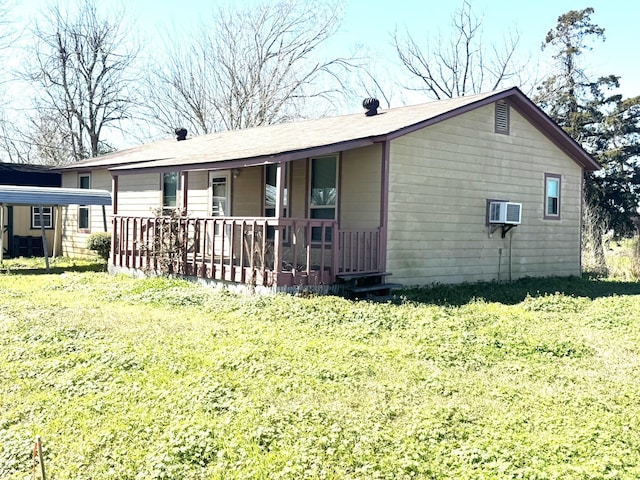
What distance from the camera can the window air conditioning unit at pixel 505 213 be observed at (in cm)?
1250

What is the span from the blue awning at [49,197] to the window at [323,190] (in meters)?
6.81

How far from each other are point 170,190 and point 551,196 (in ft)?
30.9

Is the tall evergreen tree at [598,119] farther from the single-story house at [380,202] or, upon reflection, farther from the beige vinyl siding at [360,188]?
the beige vinyl siding at [360,188]

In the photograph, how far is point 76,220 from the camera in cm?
1898

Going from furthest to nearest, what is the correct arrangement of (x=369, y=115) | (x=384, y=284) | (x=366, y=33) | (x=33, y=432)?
(x=366, y=33)
(x=369, y=115)
(x=384, y=284)
(x=33, y=432)

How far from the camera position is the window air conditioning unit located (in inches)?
492

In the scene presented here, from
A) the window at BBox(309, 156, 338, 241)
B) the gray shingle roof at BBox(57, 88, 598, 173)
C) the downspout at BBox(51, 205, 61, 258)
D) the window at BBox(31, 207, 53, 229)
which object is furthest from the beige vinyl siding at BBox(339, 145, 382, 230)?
the window at BBox(31, 207, 53, 229)

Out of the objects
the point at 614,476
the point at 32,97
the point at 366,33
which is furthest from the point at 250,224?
the point at 32,97

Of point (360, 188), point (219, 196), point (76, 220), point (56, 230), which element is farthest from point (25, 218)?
point (360, 188)

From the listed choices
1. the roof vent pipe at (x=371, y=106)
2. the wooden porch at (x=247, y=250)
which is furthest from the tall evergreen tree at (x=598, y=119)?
the wooden porch at (x=247, y=250)

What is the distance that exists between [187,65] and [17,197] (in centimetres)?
1747

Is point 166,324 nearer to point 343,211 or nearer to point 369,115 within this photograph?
point 343,211

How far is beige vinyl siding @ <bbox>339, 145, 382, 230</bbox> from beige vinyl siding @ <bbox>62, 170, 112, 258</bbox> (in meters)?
9.23

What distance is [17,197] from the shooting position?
1436cm
